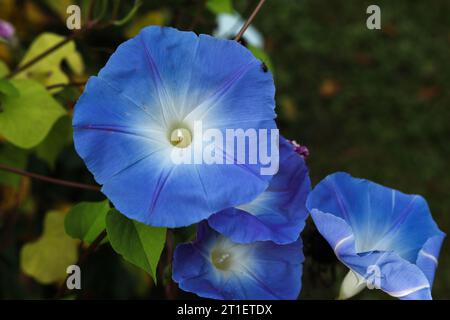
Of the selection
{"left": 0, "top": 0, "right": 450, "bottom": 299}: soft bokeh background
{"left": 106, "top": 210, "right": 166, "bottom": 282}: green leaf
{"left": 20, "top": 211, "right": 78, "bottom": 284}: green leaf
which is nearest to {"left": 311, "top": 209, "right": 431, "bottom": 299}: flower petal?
{"left": 106, "top": 210, "right": 166, "bottom": 282}: green leaf

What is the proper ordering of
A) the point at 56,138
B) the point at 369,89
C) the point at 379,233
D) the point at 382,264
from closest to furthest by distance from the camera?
the point at 382,264, the point at 379,233, the point at 56,138, the point at 369,89

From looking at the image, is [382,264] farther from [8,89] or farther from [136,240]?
[8,89]

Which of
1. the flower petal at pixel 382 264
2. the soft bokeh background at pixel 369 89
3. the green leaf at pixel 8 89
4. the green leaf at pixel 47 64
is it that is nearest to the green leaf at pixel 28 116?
the green leaf at pixel 8 89

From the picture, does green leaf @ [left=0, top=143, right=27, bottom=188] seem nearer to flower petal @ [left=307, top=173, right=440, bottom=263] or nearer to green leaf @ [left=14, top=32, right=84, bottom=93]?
green leaf @ [left=14, top=32, right=84, bottom=93]

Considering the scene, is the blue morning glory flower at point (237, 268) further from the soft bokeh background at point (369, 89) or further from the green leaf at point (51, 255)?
the soft bokeh background at point (369, 89)

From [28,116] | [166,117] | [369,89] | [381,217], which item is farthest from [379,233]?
[369,89]

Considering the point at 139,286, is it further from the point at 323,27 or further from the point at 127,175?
the point at 323,27
